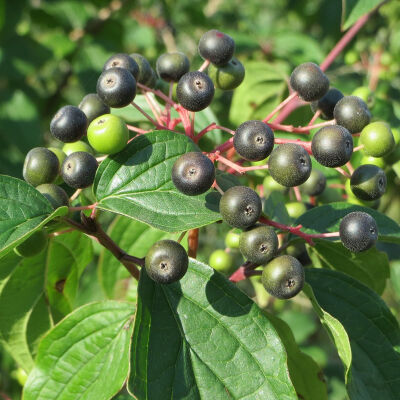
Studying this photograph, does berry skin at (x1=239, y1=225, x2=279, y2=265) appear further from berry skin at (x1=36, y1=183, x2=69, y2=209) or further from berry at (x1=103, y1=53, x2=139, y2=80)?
berry at (x1=103, y1=53, x2=139, y2=80)

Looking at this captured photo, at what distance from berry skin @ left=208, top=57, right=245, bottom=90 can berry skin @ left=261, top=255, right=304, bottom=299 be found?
740mm

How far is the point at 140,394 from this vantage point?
146cm

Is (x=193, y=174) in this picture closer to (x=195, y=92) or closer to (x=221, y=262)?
(x=195, y=92)

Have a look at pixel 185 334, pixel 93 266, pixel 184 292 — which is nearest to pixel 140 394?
pixel 185 334

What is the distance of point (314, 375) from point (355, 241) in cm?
65

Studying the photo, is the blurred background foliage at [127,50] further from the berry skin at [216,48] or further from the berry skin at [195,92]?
the berry skin at [195,92]

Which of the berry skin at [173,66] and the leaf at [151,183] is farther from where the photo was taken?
the berry skin at [173,66]

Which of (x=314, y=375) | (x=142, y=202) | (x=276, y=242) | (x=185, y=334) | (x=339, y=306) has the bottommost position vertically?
(x=314, y=375)

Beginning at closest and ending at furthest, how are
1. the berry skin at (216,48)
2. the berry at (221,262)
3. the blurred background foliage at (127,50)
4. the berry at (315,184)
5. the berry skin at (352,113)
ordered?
1. the berry skin at (352,113)
2. the berry skin at (216,48)
3. the berry at (315,184)
4. the berry at (221,262)
5. the blurred background foliage at (127,50)

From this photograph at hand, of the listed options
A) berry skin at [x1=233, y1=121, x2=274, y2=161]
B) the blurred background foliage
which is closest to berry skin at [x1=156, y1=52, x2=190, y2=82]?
berry skin at [x1=233, y1=121, x2=274, y2=161]

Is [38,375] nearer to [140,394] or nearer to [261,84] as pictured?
[140,394]

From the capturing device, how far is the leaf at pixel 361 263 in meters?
1.98

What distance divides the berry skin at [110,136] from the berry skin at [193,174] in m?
0.22

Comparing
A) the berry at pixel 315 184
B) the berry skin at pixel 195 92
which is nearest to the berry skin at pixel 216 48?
the berry skin at pixel 195 92
